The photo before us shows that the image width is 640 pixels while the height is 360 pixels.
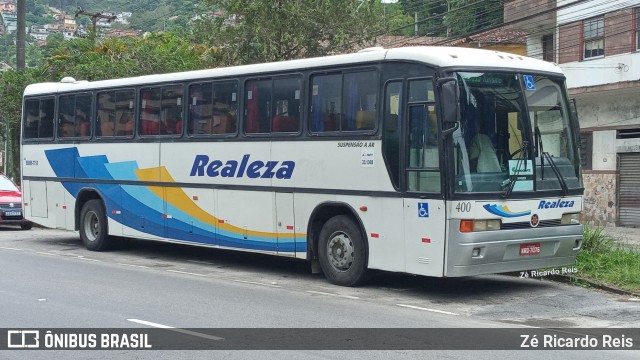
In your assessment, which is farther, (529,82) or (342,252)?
(342,252)

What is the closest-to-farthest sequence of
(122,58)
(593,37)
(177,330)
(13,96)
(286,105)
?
1. (177,330)
2. (286,105)
3. (593,37)
4. (122,58)
5. (13,96)

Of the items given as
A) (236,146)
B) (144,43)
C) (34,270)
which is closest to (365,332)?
(236,146)

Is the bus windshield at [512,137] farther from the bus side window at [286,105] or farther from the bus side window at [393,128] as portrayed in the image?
the bus side window at [286,105]

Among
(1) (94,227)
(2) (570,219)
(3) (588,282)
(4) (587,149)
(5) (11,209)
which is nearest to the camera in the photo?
(2) (570,219)

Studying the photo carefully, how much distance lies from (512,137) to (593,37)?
14.9 metres

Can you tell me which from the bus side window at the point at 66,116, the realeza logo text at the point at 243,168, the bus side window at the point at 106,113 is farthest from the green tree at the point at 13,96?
the realeza logo text at the point at 243,168

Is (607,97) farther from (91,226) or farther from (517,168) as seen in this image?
(91,226)

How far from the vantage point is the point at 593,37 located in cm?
2572

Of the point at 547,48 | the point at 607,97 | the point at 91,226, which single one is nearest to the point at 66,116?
the point at 91,226

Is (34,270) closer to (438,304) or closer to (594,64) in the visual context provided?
(438,304)

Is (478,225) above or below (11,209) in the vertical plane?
above

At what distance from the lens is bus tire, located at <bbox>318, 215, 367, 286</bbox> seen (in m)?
13.2

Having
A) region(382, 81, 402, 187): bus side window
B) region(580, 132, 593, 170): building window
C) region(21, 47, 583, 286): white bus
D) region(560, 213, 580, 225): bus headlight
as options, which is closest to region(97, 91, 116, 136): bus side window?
region(21, 47, 583, 286): white bus

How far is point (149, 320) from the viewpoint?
10555 millimetres
